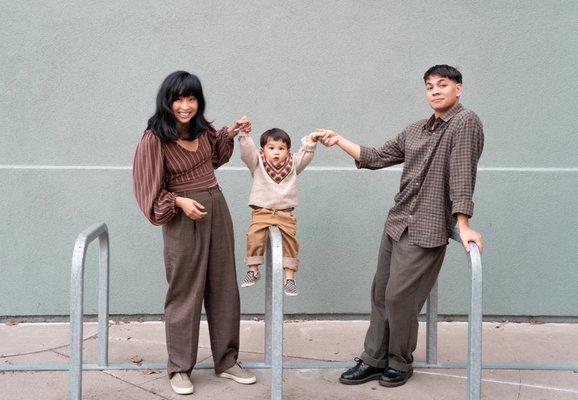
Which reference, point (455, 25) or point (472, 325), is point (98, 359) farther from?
point (455, 25)

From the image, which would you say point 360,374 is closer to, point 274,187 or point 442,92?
point 274,187

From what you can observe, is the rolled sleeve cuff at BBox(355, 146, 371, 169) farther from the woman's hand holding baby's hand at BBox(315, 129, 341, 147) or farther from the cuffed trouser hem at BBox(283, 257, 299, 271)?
the cuffed trouser hem at BBox(283, 257, 299, 271)

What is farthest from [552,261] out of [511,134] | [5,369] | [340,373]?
[5,369]

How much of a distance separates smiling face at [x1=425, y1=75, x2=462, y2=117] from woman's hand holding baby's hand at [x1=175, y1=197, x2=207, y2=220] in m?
1.27

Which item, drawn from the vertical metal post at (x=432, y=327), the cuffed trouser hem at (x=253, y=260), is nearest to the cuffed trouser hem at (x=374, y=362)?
the vertical metal post at (x=432, y=327)

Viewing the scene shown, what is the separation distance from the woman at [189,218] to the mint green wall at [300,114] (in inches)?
45.7

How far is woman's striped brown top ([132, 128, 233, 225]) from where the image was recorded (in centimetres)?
351

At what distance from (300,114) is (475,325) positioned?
2244 millimetres

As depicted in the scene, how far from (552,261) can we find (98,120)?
3285 mm

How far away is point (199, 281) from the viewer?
12.2 feet

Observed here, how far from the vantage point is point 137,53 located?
489 cm

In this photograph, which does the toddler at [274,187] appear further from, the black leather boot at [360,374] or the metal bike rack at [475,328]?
the metal bike rack at [475,328]

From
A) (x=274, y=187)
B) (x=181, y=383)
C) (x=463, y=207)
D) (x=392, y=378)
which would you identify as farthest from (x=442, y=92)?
(x=181, y=383)

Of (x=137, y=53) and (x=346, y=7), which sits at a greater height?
(x=346, y=7)
